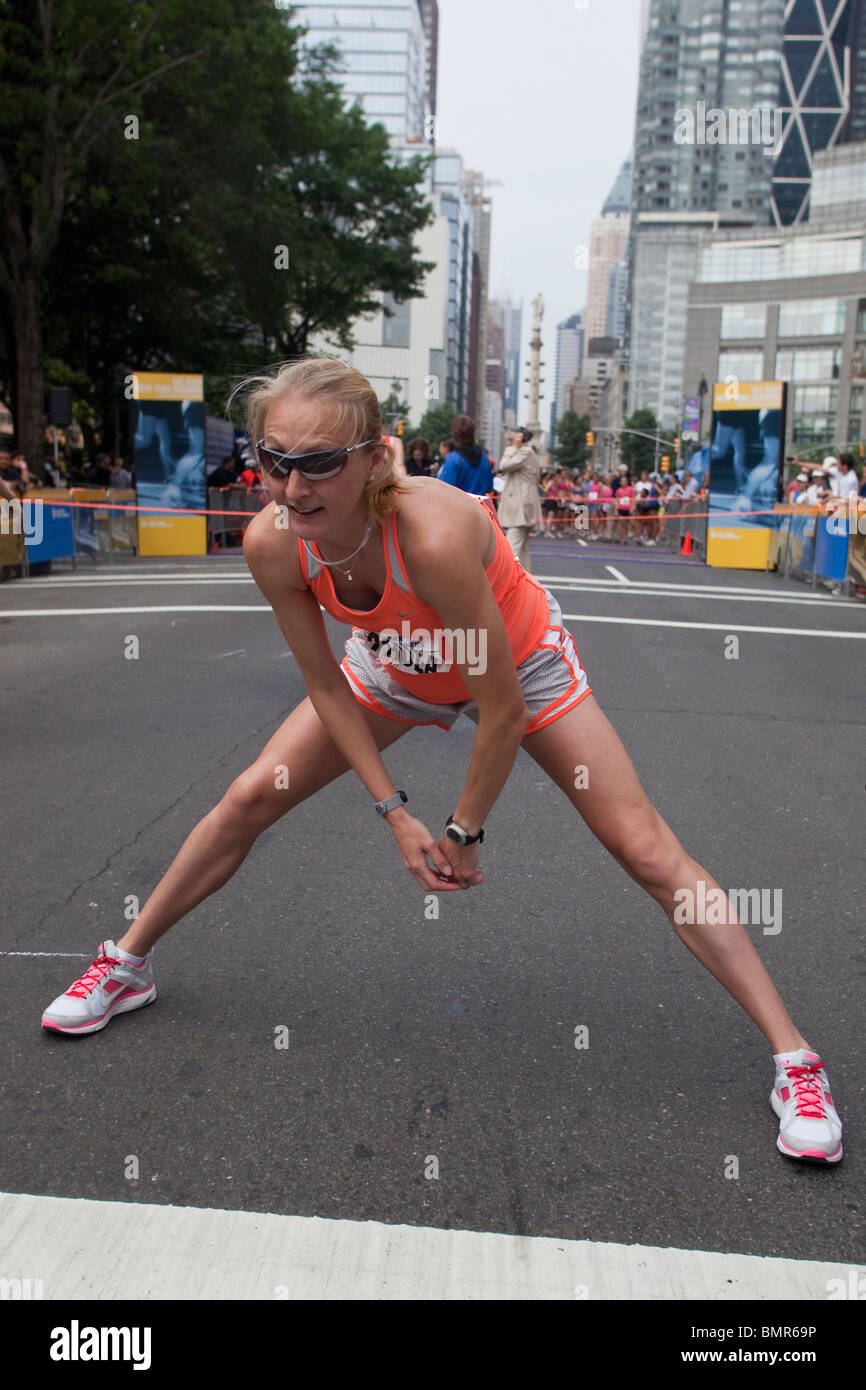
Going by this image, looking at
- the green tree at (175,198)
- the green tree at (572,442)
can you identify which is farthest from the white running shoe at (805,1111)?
the green tree at (572,442)

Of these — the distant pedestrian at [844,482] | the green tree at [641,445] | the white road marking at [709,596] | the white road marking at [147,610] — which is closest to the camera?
the white road marking at [147,610]

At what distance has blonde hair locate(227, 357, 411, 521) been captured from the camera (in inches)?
99.3

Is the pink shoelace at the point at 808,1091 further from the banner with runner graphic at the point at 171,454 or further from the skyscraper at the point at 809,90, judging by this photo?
the skyscraper at the point at 809,90

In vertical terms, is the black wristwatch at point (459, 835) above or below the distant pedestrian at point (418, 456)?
below

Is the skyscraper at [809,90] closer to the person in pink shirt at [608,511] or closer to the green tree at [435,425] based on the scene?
the green tree at [435,425]

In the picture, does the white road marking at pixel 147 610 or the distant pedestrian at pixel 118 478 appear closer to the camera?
the white road marking at pixel 147 610

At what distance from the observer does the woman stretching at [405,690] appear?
256 centimetres

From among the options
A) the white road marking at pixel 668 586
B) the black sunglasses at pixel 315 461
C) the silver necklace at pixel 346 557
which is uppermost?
the black sunglasses at pixel 315 461

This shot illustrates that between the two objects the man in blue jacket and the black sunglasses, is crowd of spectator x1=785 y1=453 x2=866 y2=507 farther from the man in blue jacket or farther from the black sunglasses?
the black sunglasses

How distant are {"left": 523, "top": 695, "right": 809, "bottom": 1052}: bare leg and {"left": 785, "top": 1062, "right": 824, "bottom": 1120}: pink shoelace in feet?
0.19

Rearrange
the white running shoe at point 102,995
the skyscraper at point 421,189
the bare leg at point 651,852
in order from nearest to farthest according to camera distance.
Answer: the bare leg at point 651,852, the white running shoe at point 102,995, the skyscraper at point 421,189

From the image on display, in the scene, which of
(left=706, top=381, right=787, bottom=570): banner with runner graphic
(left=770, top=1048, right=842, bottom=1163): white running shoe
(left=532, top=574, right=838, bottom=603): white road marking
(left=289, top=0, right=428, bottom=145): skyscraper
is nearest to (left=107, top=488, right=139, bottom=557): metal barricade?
(left=532, top=574, right=838, bottom=603): white road marking

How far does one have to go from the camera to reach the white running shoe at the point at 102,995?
327cm

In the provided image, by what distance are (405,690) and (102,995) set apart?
1.22 m
